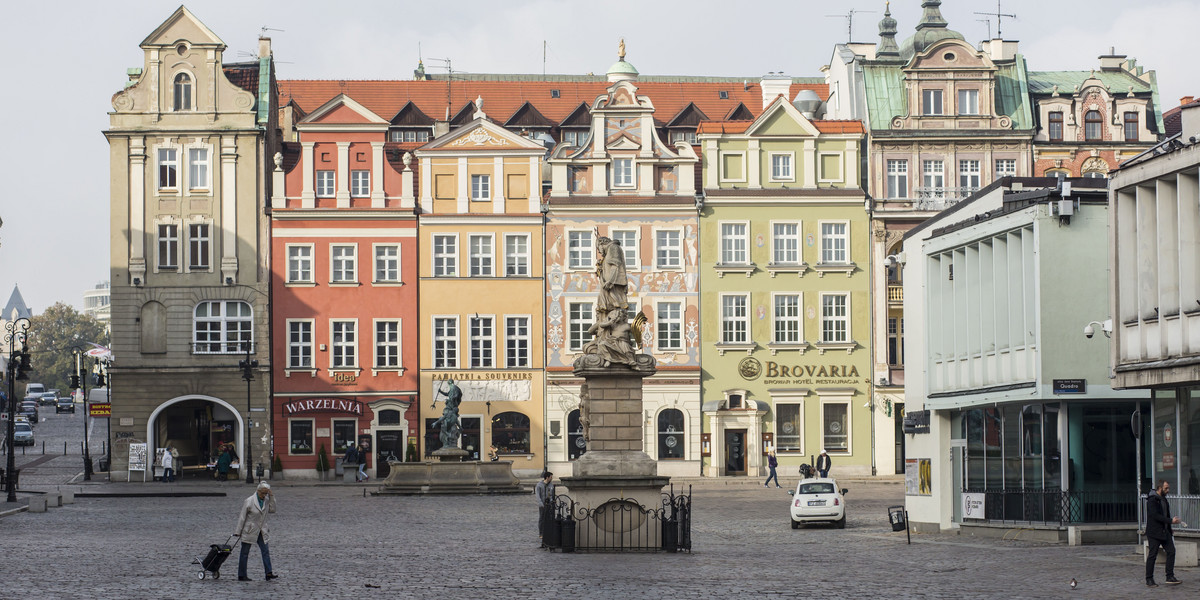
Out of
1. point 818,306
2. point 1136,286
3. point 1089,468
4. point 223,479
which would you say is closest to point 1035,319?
point 1089,468

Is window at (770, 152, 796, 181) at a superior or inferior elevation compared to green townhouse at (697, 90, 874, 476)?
superior

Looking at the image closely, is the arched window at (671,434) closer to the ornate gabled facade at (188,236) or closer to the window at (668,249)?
the window at (668,249)

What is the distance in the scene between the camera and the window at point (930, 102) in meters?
70.6

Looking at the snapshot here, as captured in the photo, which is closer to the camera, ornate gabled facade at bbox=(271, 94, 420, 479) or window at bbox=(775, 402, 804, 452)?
ornate gabled facade at bbox=(271, 94, 420, 479)

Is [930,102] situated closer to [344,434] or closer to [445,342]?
[445,342]

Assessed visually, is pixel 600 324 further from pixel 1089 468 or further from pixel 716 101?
pixel 716 101

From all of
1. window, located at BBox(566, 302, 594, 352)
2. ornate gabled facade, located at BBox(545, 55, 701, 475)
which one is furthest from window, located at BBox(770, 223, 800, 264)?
window, located at BBox(566, 302, 594, 352)

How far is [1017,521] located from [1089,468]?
2148 millimetres

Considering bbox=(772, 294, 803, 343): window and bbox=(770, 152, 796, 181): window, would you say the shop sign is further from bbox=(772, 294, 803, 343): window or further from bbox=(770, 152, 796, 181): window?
bbox=(770, 152, 796, 181): window

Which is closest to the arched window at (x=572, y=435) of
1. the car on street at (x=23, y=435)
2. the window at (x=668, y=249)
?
the window at (x=668, y=249)

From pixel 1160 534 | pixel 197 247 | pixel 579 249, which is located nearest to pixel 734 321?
pixel 579 249

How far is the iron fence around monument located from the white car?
972 cm

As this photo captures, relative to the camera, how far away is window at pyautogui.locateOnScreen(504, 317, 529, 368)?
6975 cm

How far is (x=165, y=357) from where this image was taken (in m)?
67.8
